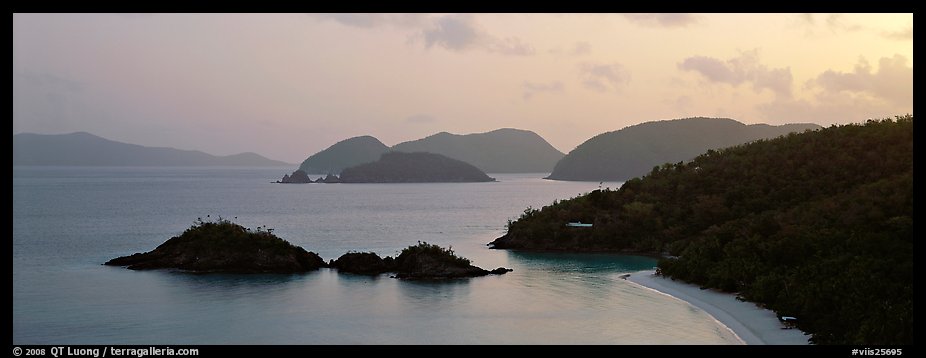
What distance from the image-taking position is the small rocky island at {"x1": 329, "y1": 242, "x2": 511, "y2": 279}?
5644 cm

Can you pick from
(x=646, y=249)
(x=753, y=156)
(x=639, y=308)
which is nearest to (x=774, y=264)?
(x=639, y=308)

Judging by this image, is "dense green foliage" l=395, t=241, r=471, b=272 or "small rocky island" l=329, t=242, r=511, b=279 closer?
"small rocky island" l=329, t=242, r=511, b=279

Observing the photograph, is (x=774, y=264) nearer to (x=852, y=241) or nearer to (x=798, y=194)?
(x=852, y=241)

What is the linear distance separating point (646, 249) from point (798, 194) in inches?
595

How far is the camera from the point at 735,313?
41.2 m

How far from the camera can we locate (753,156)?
85.0 meters

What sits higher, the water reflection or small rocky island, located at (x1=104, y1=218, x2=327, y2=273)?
small rocky island, located at (x1=104, y1=218, x2=327, y2=273)

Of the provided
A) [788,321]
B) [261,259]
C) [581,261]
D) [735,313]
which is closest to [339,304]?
[261,259]

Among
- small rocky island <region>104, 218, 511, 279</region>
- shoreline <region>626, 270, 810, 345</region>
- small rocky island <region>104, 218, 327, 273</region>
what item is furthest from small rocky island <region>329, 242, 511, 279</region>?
shoreline <region>626, 270, 810, 345</region>

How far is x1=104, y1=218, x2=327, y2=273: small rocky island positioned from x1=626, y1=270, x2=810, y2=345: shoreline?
2604 centimetres

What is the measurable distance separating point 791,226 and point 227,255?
40.5m

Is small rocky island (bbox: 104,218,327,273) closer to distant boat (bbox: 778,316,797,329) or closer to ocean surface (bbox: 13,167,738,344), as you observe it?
ocean surface (bbox: 13,167,738,344)

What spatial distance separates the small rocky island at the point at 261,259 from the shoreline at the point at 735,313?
13890mm
